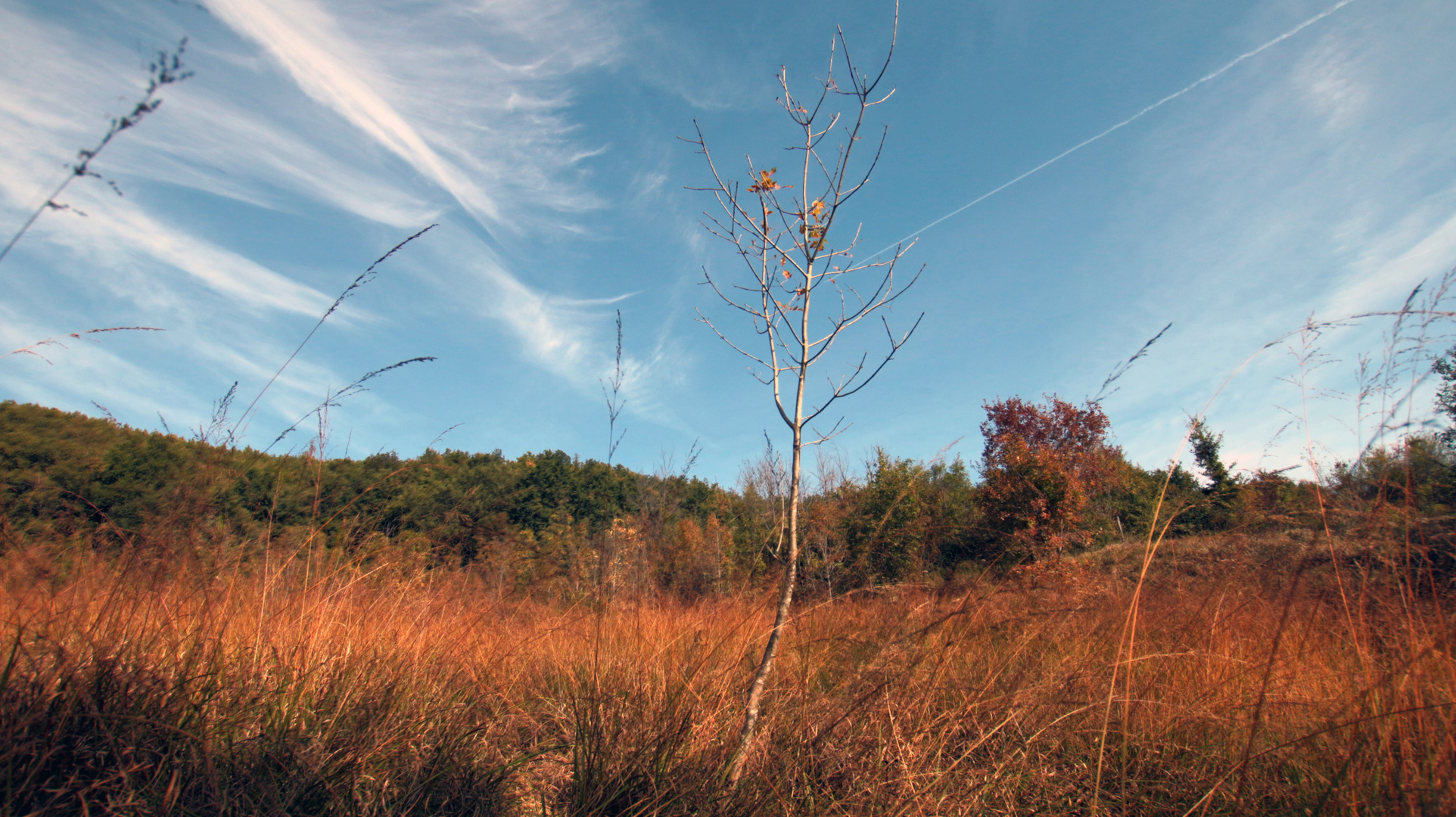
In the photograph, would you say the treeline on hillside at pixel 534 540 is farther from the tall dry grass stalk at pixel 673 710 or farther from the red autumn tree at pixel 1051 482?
the red autumn tree at pixel 1051 482

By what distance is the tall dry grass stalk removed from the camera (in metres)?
1.33

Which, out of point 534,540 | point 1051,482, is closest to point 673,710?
point 534,540

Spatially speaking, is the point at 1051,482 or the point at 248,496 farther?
the point at 1051,482

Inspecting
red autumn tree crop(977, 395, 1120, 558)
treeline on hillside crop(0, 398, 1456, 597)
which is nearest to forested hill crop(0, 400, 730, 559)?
treeline on hillside crop(0, 398, 1456, 597)

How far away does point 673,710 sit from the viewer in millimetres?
1653

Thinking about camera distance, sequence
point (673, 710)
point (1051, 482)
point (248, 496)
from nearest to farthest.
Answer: point (673, 710)
point (248, 496)
point (1051, 482)

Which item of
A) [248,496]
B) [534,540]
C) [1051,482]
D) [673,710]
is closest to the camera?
[673,710]

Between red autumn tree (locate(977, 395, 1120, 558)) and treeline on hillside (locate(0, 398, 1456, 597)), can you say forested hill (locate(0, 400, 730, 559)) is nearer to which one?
treeline on hillside (locate(0, 398, 1456, 597))

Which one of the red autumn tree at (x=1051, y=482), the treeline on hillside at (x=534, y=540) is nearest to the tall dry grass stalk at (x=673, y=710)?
the treeline on hillside at (x=534, y=540)

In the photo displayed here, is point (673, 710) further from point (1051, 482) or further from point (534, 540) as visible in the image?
point (1051, 482)

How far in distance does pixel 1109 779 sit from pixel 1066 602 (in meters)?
1.13

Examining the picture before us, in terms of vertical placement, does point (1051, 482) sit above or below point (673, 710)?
above

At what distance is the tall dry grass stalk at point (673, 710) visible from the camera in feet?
4.35

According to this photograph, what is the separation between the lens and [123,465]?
4430 millimetres
